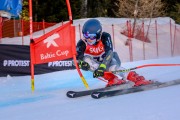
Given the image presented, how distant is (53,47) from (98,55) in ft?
2.90

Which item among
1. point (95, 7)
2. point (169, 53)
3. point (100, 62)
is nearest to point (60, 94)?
point (100, 62)

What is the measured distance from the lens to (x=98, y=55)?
6859 millimetres

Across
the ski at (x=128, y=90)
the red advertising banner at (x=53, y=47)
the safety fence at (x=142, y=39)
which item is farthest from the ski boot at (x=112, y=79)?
the safety fence at (x=142, y=39)

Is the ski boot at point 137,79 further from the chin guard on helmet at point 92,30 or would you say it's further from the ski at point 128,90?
the chin guard on helmet at point 92,30

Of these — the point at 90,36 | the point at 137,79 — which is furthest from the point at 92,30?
the point at 137,79

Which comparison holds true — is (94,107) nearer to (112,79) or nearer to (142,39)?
(112,79)

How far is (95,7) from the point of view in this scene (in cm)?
3034

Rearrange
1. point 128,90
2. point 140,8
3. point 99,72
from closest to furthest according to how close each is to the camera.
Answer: point 128,90, point 99,72, point 140,8

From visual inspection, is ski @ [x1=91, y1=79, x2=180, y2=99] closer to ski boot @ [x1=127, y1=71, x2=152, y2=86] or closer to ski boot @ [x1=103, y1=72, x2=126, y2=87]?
ski boot @ [x1=127, y1=71, x2=152, y2=86]

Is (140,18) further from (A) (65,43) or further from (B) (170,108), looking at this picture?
(B) (170,108)

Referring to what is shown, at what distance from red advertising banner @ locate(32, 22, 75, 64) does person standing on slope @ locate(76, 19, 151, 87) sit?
29 cm

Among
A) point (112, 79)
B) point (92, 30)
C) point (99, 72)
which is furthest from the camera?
point (112, 79)

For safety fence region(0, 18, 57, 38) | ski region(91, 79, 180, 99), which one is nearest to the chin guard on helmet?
ski region(91, 79, 180, 99)

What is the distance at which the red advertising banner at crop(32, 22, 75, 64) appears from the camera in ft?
23.2
